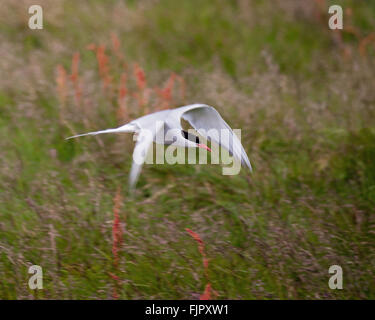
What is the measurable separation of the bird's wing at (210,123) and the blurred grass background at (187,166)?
45 cm

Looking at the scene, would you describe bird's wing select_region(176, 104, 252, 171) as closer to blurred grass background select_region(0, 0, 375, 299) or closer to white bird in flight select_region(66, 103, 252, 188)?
white bird in flight select_region(66, 103, 252, 188)

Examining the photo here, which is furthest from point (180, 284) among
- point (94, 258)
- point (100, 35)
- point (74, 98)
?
point (100, 35)

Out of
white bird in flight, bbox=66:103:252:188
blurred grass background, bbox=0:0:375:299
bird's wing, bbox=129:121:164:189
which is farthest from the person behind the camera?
blurred grass background, bbox=0:0:375:299

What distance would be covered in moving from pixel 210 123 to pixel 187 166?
568 millimetres

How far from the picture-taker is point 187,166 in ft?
11.9

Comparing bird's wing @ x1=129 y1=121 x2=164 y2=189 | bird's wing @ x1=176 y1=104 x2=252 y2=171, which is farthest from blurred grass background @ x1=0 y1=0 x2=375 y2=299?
bird's wing @ x1=176 y1=104 x2=252 y2=171

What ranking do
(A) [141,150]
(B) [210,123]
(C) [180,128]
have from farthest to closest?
(B) [210,123] → (C) [180,128] → (A) [141,150]

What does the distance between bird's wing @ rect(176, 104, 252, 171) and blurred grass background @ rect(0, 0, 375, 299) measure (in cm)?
45

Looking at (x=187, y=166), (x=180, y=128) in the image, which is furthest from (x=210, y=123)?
(x=187, y=166)

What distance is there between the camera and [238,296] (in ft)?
8.85

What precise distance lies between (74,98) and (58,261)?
5.40 ft

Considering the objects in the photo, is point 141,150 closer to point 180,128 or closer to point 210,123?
point 180,128

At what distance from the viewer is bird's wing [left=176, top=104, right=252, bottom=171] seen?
2.85 metres
